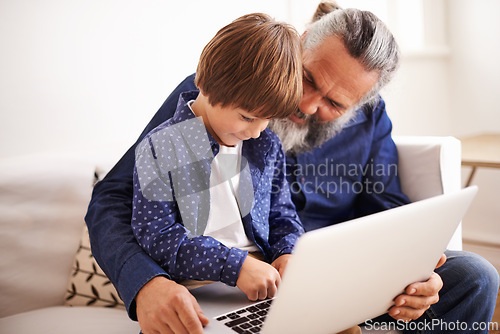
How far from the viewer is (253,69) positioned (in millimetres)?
938

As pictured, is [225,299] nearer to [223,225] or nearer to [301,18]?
[223,225]

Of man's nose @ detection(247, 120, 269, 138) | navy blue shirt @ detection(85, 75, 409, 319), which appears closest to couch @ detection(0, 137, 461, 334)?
navy blue shirt @ detection(85, 75, 409, 319)

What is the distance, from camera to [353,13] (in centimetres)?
144

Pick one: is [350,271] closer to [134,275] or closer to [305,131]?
[134,275]

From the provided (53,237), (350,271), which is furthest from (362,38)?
(53,237)

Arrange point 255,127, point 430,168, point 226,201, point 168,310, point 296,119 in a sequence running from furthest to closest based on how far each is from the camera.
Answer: point 430,168 < point 296,119 < point 226,201 < point 255,127 < point 168,310

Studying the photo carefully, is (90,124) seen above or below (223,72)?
below

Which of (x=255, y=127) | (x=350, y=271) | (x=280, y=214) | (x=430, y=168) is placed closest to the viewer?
(x=350, y=271)

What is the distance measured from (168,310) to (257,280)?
0.18 meters

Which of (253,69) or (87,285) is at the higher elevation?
(253,69)

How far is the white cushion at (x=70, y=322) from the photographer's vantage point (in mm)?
1253

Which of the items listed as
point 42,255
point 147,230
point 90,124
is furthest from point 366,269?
point 90,124

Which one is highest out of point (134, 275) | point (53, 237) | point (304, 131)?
point (304, 131)

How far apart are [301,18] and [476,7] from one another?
54.0 inches
